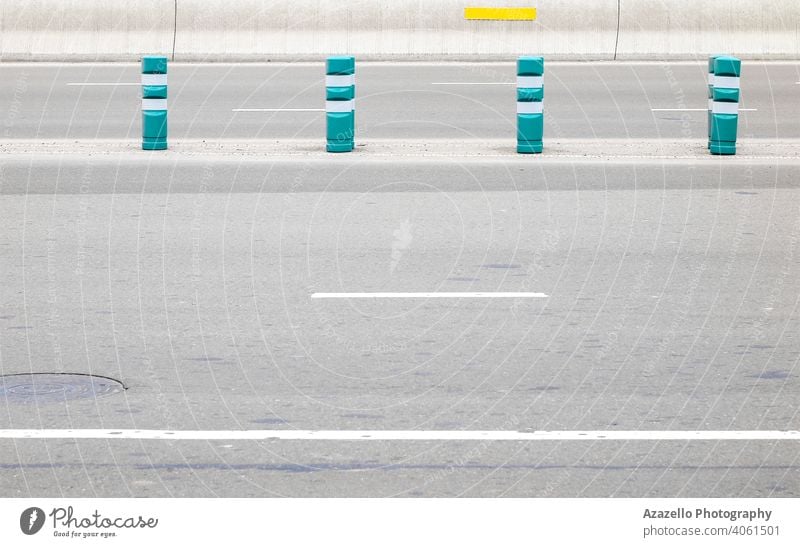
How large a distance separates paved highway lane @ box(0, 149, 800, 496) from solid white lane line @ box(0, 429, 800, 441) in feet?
0.21

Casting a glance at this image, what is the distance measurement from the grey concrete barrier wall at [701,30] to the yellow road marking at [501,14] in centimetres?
165

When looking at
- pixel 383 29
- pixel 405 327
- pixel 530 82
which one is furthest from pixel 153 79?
pixel 383 29

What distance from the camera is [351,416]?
6258mm

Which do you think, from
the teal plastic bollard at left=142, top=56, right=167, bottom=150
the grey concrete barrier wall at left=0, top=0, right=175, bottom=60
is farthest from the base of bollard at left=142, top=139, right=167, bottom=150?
the grey concrete barrier wall at left=0, top=0, right=175, bottom=60

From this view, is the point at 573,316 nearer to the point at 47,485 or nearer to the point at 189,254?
the point at 189,254

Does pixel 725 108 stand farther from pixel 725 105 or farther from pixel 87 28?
pixel 87 28

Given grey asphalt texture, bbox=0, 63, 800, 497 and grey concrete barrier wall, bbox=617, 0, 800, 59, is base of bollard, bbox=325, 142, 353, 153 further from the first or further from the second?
grey concrete barrier wall, bbox=617, 0, 800, 59

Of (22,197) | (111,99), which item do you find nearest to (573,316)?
(22,197)

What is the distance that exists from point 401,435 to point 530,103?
8868mm

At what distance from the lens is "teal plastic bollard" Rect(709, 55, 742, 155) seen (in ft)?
46.4

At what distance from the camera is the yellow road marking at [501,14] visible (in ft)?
82.9

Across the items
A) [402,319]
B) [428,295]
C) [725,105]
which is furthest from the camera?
[725,105]

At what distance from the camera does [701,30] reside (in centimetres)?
2527

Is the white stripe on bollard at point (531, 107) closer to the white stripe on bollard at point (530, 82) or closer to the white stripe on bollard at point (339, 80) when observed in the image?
the white stripe on bollard at point (530, 82)
